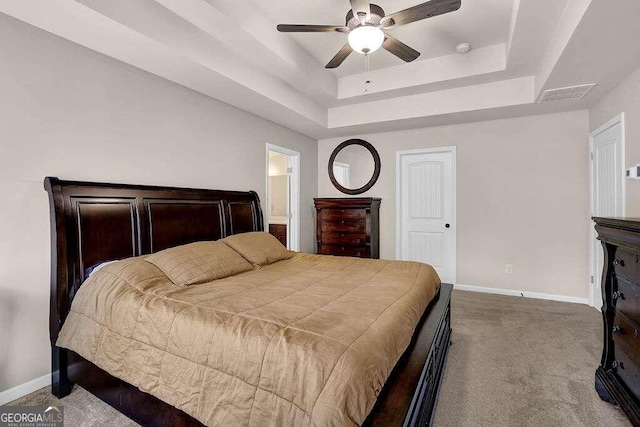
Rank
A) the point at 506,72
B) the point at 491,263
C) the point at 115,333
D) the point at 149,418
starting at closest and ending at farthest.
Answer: the point at 149,418, the point at 115,333, the point at 506,72, the point at 491,263

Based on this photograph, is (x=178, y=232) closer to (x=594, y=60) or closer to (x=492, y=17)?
(x=492, y=17)

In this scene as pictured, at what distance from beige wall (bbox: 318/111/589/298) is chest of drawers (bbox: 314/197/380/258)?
1.23 metres

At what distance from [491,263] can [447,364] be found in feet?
7.94

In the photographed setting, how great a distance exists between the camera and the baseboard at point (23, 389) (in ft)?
6.23

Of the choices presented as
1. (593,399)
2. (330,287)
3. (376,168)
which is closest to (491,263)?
(376,168)

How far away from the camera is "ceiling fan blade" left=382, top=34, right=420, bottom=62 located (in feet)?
8.05

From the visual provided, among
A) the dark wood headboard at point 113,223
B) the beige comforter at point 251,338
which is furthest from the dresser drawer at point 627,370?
the dark wood headboard at point 113,223

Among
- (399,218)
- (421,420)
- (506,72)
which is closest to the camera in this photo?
(421,420)

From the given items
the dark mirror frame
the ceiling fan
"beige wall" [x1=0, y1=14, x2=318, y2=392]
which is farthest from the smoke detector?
"beige wall" [x1=0, y1=14, x2=318, y2=392]

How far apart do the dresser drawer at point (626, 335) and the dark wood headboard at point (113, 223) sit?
3132 mm

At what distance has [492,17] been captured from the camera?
277cm

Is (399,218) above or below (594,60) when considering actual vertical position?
below

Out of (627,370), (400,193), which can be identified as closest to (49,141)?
A: (627,370)

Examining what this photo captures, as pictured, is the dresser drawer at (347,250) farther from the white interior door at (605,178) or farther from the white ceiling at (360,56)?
the white interior door at (605,178)
